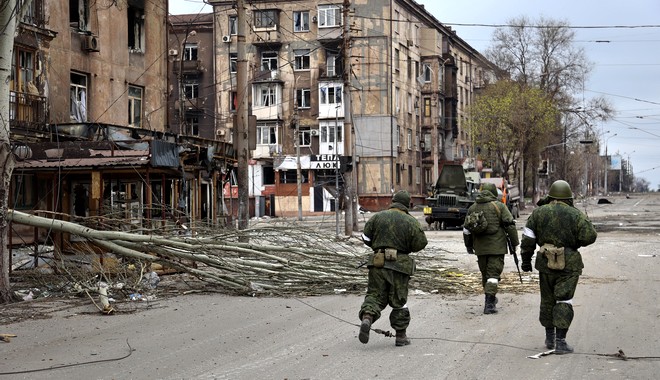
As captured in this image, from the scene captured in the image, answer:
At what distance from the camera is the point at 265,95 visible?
63.5 meters

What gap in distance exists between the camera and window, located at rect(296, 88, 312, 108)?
63.0m

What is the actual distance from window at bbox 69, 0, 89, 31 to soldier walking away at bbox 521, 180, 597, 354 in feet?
67.3

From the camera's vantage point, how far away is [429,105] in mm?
74000

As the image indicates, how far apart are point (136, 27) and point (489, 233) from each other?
67.0 feet

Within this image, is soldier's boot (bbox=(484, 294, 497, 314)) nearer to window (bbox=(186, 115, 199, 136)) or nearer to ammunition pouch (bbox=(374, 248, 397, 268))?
ammunition pouch (bbox=(374, 248, 397, 268))

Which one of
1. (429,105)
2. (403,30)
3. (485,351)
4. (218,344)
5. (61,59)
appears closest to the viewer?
(485,351)

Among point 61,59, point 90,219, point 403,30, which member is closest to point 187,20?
point 403,30

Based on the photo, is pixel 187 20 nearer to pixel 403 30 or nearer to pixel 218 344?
pixel 403 30

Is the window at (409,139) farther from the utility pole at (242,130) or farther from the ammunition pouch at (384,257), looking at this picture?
the ammunition pouch at (384,257)

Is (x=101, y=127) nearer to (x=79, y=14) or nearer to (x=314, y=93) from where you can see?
(x=79, y=14)

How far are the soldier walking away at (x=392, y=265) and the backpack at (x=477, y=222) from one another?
8.22ft

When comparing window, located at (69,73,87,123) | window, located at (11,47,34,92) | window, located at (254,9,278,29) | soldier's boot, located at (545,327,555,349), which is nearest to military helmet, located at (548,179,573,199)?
soldier's boot, located at (545,327,555,349)

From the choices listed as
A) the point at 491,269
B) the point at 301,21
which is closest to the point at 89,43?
the point at 491,269

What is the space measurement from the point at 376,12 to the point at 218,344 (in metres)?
54.2
